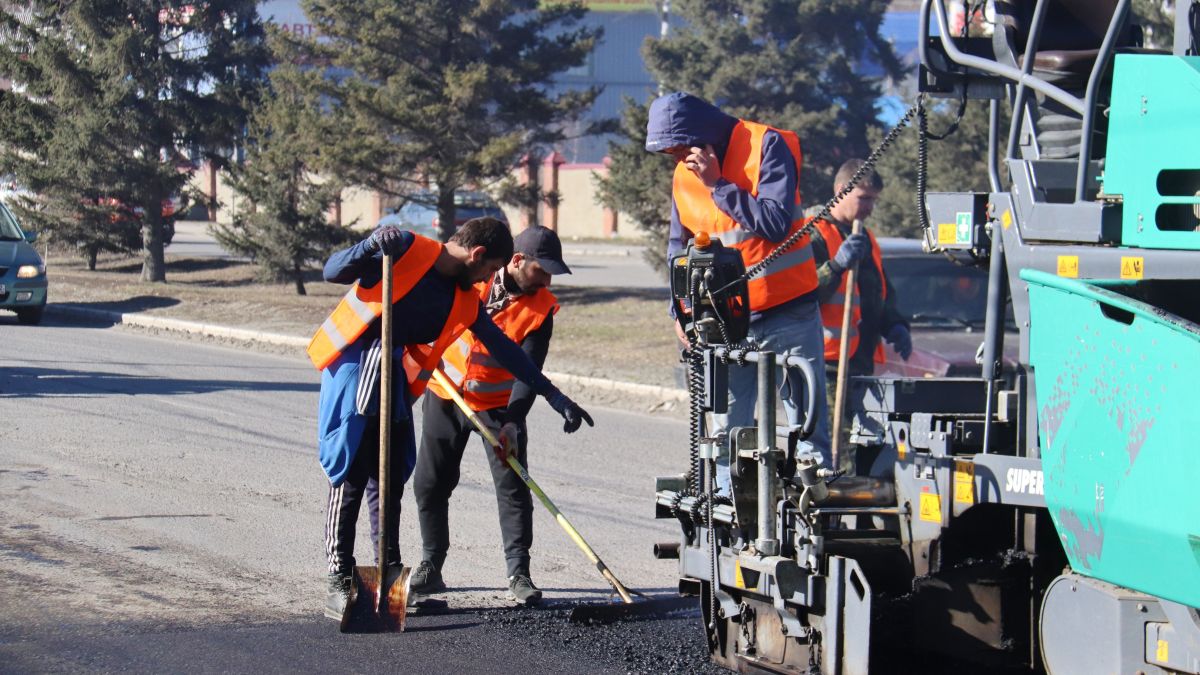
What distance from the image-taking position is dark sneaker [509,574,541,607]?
5.99m

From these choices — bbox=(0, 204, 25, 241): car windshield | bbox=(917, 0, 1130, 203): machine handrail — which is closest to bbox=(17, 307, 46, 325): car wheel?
bbox=(0, 204, 25, 241): car windshield

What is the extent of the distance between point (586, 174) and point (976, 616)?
40287mm

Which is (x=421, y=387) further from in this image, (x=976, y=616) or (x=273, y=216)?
(x=273, y=216)

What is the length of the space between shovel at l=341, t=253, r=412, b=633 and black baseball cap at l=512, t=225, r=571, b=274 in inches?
35.3

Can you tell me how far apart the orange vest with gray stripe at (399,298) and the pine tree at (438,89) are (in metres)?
14.2

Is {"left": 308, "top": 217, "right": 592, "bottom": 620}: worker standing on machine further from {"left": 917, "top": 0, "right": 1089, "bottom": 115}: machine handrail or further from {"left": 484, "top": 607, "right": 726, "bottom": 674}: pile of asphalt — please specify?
{"left": 917, "top": 0, "right": 1089, "bottom": 115}: machine handrail

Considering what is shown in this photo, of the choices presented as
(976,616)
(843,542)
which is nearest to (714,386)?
(843,542)

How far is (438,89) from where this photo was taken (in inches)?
821

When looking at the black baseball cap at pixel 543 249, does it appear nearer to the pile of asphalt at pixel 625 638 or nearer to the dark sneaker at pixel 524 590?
the dark sneaker at pixel 524 590

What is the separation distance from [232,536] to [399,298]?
6.39 ft

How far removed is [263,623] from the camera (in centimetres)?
555

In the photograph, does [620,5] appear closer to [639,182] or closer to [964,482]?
[639,182]

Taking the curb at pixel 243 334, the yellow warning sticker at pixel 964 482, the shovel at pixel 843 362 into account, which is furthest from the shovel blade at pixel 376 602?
the curb at pixel 243 334

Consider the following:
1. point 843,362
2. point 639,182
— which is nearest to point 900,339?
point 843,362
